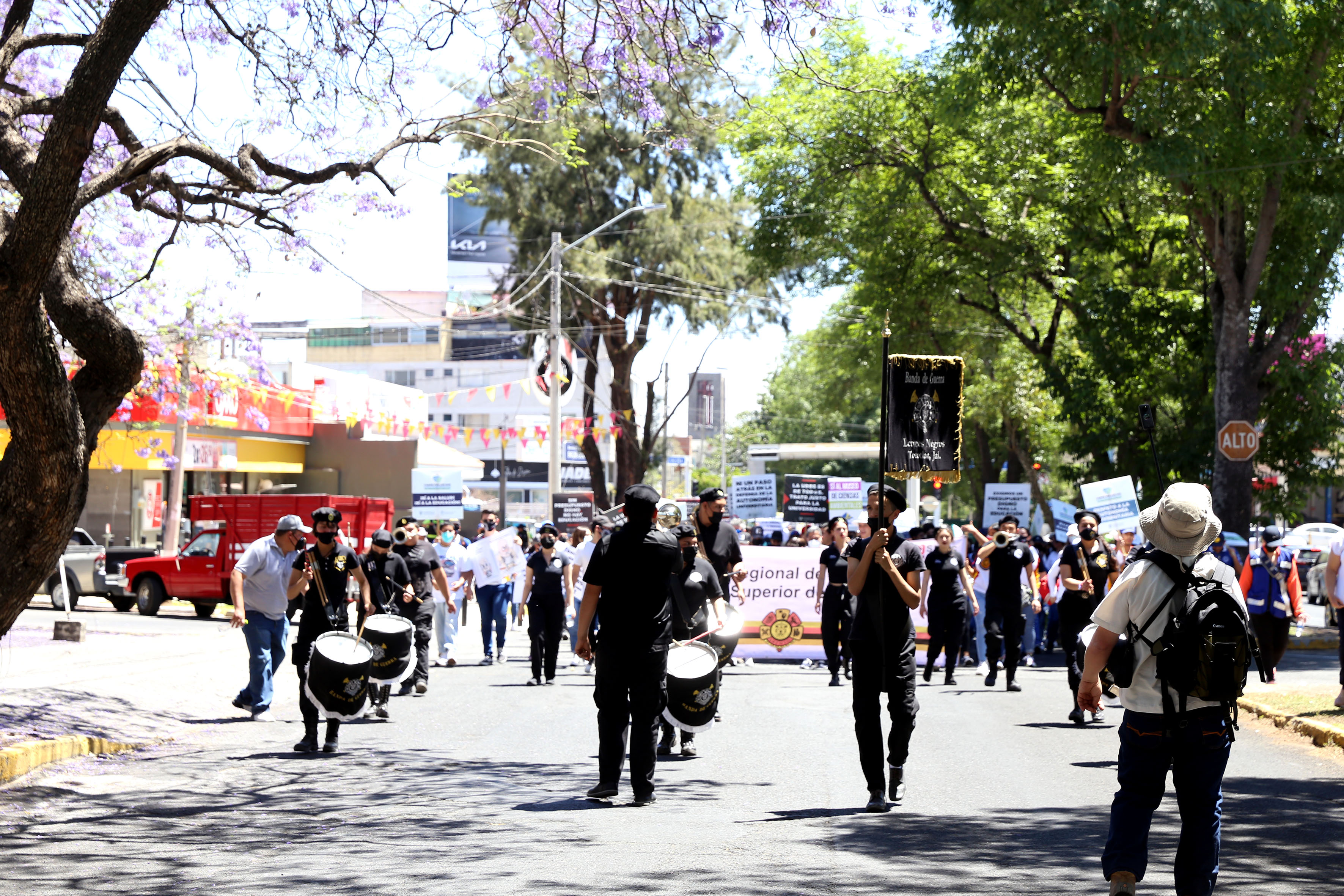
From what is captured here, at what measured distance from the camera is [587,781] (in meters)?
9.39

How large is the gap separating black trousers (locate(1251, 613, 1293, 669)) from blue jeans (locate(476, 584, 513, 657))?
887 cm

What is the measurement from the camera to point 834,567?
1619 centimetres

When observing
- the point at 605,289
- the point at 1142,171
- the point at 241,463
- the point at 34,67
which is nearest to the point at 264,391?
the point at 241,463

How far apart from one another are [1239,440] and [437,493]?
16.8 meters

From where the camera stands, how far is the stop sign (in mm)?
19797

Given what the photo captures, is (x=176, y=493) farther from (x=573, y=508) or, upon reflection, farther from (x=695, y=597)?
(x=695, y=597)

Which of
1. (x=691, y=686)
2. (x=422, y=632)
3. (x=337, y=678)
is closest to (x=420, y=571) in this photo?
(x=422, y=632)

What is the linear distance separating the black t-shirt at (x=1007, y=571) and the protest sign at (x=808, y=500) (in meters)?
20.1

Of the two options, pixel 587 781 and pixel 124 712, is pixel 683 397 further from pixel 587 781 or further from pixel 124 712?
pixel 587 781

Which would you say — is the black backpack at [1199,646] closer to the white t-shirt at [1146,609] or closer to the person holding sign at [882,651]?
the white t-shirt at [1146,609]

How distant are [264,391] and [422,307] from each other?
216 feet

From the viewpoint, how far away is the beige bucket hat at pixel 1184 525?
5.49 metres

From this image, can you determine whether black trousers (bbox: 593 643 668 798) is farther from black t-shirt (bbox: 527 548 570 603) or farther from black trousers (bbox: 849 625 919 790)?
black t-shirt (bbox: 527 548 570 603)

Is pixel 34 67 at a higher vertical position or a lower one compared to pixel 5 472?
higher
